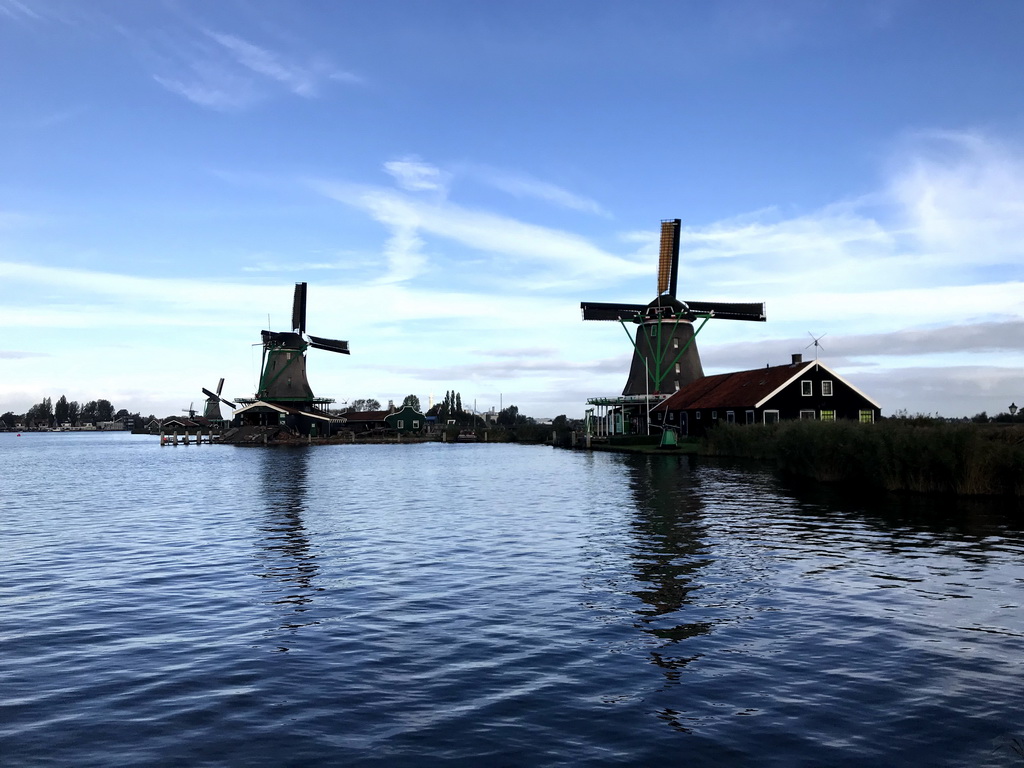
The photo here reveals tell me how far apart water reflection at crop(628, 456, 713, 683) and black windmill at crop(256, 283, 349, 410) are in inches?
3185

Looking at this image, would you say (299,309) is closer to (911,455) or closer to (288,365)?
(288,365)

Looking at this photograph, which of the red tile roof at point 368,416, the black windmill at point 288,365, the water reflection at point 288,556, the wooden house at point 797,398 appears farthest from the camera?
the red tile roof at point 368,416

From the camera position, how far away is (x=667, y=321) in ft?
255

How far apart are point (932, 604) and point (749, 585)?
308 centimetres

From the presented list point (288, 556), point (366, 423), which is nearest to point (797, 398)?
point (288, 556)

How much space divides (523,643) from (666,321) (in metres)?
68.9

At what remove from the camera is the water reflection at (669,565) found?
11398 millimetres

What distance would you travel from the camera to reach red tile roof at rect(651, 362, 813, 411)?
59.6 metres

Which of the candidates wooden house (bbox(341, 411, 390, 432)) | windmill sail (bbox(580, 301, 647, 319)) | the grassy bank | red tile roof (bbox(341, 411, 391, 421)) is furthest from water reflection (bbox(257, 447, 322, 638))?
red tile roof (bbox(341, 411, 391, 421))

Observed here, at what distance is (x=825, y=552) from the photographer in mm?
18562

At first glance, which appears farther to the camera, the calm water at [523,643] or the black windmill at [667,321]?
the black windmill at [667,321]

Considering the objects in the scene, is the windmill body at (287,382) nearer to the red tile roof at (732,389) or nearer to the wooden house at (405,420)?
the wooden house at (405,420)

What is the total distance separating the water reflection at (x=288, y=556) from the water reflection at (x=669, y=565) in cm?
562

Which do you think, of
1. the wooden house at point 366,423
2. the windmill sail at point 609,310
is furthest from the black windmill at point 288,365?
the windmill sail at point 609,310
